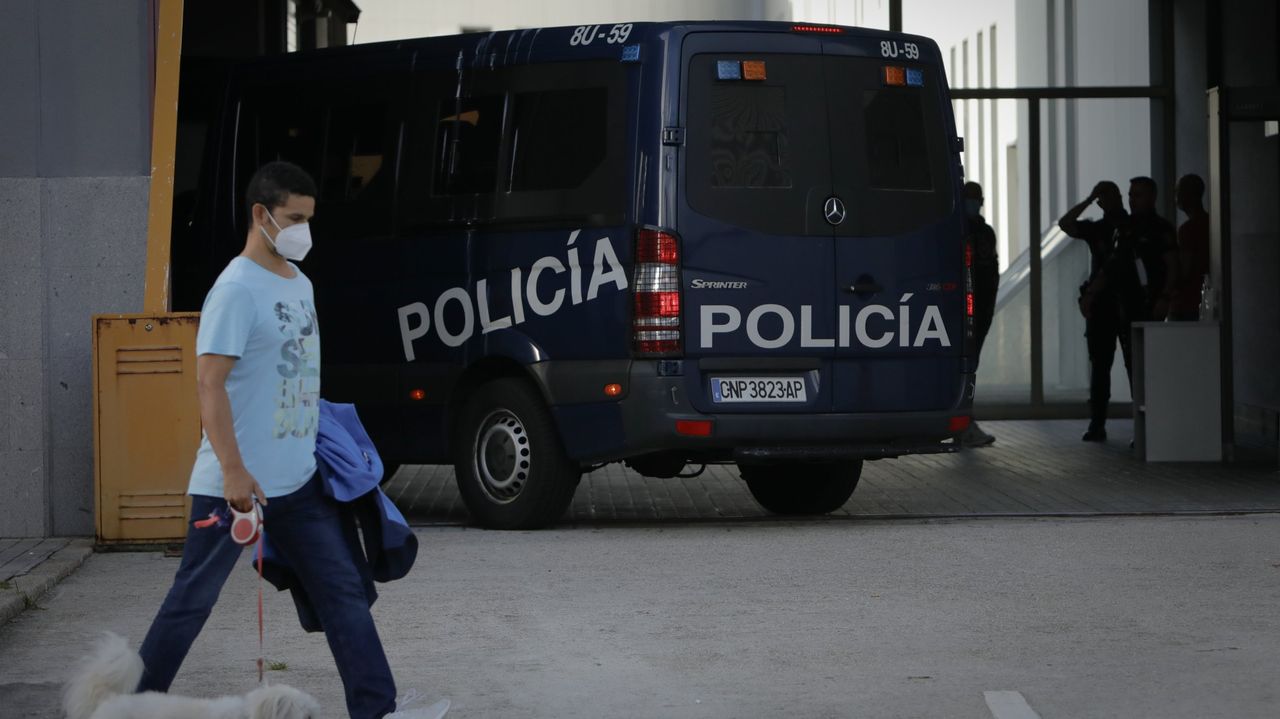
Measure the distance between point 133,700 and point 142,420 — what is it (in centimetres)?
473

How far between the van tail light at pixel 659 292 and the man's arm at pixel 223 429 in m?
4.79

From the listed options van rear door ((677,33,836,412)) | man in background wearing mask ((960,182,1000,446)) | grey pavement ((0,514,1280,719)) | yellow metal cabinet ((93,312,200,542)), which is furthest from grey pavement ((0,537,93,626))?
man in background wearing mask ((960,182,1000,446))

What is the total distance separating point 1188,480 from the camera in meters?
12.9

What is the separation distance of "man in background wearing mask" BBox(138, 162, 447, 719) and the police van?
4499 millimetres

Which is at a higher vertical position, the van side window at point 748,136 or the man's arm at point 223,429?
the van side window at point 748,136

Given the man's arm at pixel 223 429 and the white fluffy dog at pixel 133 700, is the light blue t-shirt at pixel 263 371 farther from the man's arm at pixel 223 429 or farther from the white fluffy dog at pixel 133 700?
the white fluffy dog at pixel 133 700

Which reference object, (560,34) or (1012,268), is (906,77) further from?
(1012,268)

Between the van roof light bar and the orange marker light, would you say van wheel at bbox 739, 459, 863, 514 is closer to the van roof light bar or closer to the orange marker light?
the orange marker light

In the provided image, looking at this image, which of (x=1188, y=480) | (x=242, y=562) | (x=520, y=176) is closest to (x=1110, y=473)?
(x=1188, y=480)

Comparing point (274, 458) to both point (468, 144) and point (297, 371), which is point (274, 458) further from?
point (468, 144)

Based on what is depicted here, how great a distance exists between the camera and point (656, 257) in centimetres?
1005

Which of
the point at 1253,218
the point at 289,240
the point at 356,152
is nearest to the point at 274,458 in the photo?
the point at 289,240

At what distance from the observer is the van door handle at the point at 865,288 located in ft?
34.1

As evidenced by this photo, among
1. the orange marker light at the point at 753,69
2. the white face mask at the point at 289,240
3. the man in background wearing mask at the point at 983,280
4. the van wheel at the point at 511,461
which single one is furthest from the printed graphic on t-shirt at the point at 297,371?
the man in background wearing mask at the point at 983,280
